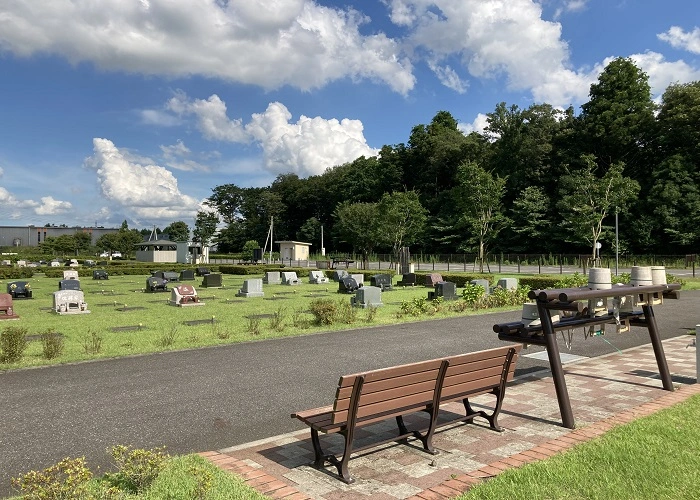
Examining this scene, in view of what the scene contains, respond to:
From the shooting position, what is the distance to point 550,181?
221 feet

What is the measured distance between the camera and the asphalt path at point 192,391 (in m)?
5.51

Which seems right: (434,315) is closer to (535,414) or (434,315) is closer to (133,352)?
(133,352)

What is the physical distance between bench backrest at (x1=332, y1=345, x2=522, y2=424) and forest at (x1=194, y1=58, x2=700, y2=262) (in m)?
35.8

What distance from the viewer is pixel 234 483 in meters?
4.05

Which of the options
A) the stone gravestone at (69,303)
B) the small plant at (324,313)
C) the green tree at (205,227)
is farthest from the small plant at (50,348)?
the green tree at (205,227)

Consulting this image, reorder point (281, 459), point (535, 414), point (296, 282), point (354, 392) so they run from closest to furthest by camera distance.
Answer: point (354, 392), point (281, 459), point (535, 414), point (296, 282)

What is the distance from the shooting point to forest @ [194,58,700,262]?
45688 millimetres

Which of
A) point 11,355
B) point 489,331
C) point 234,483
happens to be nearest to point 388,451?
point 234,483

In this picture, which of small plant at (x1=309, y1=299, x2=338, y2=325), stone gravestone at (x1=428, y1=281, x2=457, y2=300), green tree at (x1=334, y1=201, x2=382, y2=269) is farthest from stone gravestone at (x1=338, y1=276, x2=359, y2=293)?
green tree at (x1=334, y1=201, x2=382, y2=269)

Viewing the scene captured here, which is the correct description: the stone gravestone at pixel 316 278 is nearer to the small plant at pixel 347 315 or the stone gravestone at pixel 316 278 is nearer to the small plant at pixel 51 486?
the small plant at pixel 347 315

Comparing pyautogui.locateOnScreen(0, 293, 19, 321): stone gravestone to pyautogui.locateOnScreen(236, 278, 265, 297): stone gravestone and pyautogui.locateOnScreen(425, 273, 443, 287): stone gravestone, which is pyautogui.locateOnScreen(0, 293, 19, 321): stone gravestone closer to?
pyautogui.locateOnScreen(236, 278, 265, 297): stone gravestone

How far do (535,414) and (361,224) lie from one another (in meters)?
63.0

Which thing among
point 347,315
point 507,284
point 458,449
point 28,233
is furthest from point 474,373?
point 28,233

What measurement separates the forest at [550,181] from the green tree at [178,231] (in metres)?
48.6
